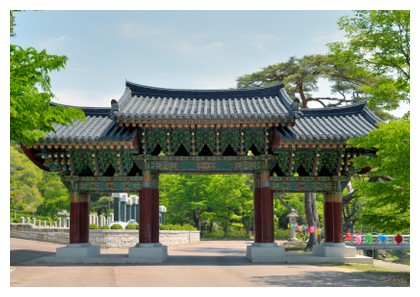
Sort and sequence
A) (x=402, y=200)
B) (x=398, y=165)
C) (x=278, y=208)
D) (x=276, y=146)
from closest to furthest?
(x=398, y=165) < (x=402, y=200) < (x=276, y=146) < (x=278, y=208)

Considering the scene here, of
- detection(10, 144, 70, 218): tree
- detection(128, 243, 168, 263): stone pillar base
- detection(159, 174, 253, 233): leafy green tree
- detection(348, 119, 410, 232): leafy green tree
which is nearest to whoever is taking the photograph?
detection(348, 119, 410, 232): leafy green tree

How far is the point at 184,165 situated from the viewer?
20703mm

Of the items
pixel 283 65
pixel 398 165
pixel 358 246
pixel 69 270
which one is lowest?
pixel 358 246

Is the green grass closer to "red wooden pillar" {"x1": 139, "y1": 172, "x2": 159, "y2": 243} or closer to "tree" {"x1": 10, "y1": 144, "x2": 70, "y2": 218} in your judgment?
"red wooden pillar" {"x1": 139, "y1": 172, "x2": 159, "y2": 243}

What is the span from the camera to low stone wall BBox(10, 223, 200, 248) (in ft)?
105

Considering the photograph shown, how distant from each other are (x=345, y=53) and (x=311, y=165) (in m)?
5.41

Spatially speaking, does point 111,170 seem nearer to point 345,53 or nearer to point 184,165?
point 184,165

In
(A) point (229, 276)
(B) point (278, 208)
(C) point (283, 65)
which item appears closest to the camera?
(A) point (229, 276)

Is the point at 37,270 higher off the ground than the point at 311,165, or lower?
lower

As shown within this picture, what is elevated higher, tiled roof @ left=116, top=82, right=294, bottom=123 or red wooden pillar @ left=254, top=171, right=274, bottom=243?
tiled roof @ left=116, top=82, right=294, bottom=123

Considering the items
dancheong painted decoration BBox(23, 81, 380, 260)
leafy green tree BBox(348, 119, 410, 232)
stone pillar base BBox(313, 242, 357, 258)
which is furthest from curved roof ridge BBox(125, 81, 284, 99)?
leafy green tree BBox(348, 119, 410, 232)

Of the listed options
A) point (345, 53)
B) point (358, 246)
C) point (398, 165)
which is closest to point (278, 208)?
point (358, 246)

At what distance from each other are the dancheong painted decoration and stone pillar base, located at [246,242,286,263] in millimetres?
466

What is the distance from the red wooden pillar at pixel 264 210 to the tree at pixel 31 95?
30.4 feet
